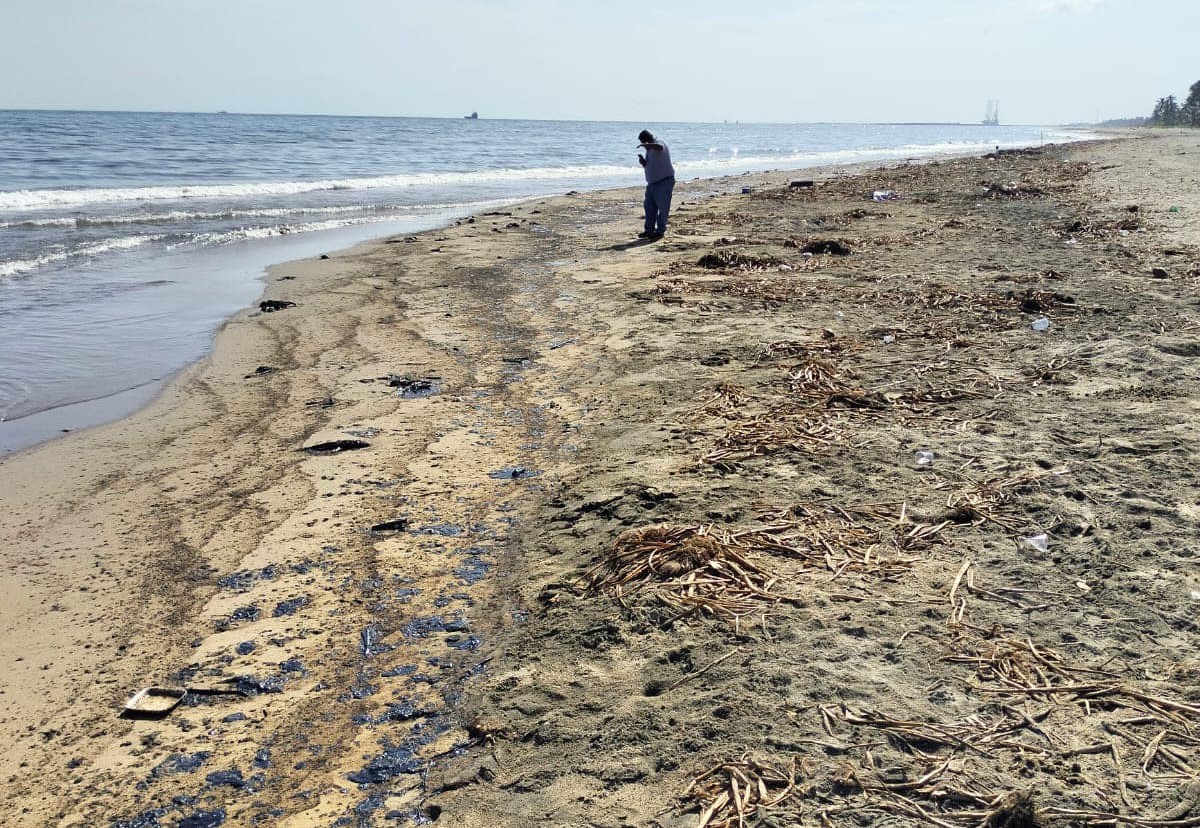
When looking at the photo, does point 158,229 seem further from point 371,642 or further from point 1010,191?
point 1010,191

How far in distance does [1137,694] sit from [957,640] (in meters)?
0.49

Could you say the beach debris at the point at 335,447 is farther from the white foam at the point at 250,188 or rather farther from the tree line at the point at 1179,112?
the tree line at the point at 1179,112

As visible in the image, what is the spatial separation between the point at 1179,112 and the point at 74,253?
264 feet

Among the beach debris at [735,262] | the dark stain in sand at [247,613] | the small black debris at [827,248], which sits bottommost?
the dark stain in sand at [247,613]

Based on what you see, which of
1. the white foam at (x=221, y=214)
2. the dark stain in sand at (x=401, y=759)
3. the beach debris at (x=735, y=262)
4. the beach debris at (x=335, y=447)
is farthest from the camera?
the white foam at (x=221, y=214)

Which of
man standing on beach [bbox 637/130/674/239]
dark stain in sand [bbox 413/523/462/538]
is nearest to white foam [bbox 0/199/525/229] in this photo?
man standing on beach [bbox 637/130/674/239]

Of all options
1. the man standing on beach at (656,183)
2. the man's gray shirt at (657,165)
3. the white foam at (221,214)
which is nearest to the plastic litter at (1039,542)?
the man standing on beach at (656,183)

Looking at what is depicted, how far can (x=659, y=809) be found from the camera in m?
2.09

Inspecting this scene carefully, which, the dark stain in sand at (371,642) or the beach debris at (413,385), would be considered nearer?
the dark stain in sand at (371,642)

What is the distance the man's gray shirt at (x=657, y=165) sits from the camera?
1231 cm

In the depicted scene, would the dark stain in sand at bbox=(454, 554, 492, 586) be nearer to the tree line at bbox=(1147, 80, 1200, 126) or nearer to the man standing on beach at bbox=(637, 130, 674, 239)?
the man standing on beach at bbox=(637, 130, 674, 239)

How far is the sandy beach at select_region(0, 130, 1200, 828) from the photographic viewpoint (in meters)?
2.23

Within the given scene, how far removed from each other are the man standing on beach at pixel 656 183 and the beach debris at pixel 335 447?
8.23 m

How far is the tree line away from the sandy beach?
7155 centimetres
